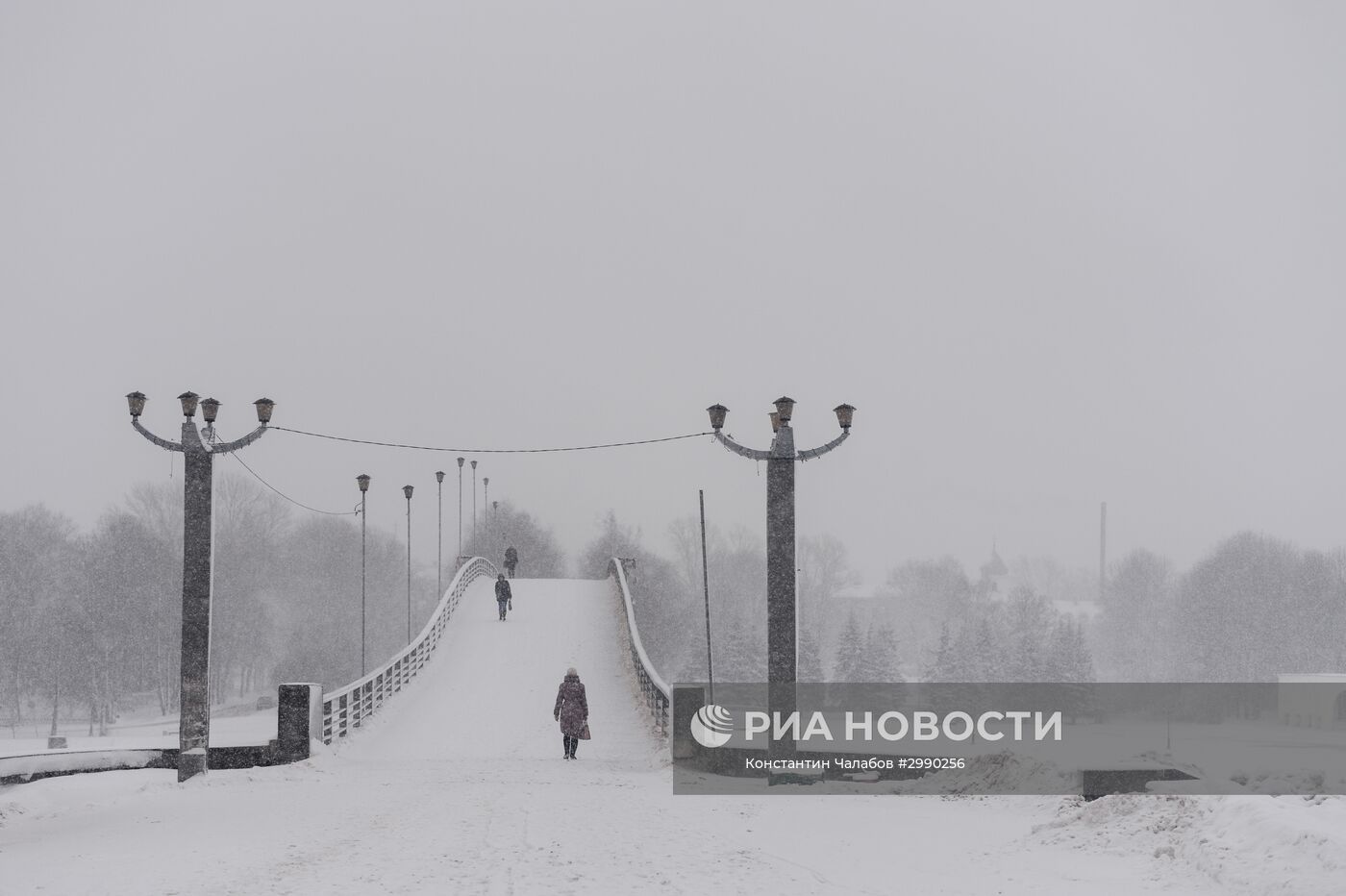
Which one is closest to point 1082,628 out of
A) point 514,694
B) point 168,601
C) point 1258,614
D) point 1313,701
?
point 1258,614

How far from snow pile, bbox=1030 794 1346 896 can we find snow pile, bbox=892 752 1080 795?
158 cm

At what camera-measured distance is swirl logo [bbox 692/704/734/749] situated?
16.6 metres

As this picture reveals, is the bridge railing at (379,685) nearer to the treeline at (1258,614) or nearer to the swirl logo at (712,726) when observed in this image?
the swirl logo at (712,726)

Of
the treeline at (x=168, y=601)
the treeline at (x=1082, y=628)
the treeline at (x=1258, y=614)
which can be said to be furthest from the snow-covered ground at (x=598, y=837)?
the treeline at (x=1258, y=614)

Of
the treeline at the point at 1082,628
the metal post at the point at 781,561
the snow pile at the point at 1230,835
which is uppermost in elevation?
the metal post at the point at 781,561

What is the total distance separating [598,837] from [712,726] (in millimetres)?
6108

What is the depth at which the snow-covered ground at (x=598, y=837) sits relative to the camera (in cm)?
853

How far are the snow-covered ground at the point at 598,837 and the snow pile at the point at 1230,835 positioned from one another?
2 centimetres

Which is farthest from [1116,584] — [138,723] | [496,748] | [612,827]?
[612,827]

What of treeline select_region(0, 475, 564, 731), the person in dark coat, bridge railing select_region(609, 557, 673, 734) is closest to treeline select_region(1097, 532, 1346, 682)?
treeline select_region(0, 475, 564, 731)

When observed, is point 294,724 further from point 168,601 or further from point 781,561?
point 168,601

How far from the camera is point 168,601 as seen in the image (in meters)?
67.1

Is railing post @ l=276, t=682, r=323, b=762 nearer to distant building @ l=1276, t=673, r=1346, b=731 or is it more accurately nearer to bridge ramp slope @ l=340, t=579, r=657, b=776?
bridge ramp slope @ l=340, t=579, r=657, b=776

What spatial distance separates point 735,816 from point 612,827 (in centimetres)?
161
